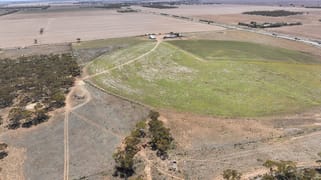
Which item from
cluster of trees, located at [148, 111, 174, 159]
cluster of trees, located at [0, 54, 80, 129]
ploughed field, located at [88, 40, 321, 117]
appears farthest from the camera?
ploughed field, located at [88, 40, 321, 117]

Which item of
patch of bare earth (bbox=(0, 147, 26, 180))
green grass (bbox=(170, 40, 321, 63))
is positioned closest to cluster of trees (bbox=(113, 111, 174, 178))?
patch of bare earth (bbox=(0, 147, 26, 180))

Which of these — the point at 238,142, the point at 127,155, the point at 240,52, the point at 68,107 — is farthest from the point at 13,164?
the point at 240,52

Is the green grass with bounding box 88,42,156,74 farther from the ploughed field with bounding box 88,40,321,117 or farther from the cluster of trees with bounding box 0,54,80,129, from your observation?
the cluster of trees with bounding box 0,54,80,129

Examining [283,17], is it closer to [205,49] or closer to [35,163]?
[205,49]

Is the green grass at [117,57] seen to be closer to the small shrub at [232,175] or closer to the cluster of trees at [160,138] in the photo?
the cluster of trees at [160,138]

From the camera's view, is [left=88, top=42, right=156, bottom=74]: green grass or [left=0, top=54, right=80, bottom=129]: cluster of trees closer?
[left=0, top=54, right=80, bottom=129]: cluster of trees

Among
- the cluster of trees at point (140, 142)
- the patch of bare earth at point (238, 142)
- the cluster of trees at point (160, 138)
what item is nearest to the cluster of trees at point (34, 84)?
the cluster of trees at point (140, 142)
